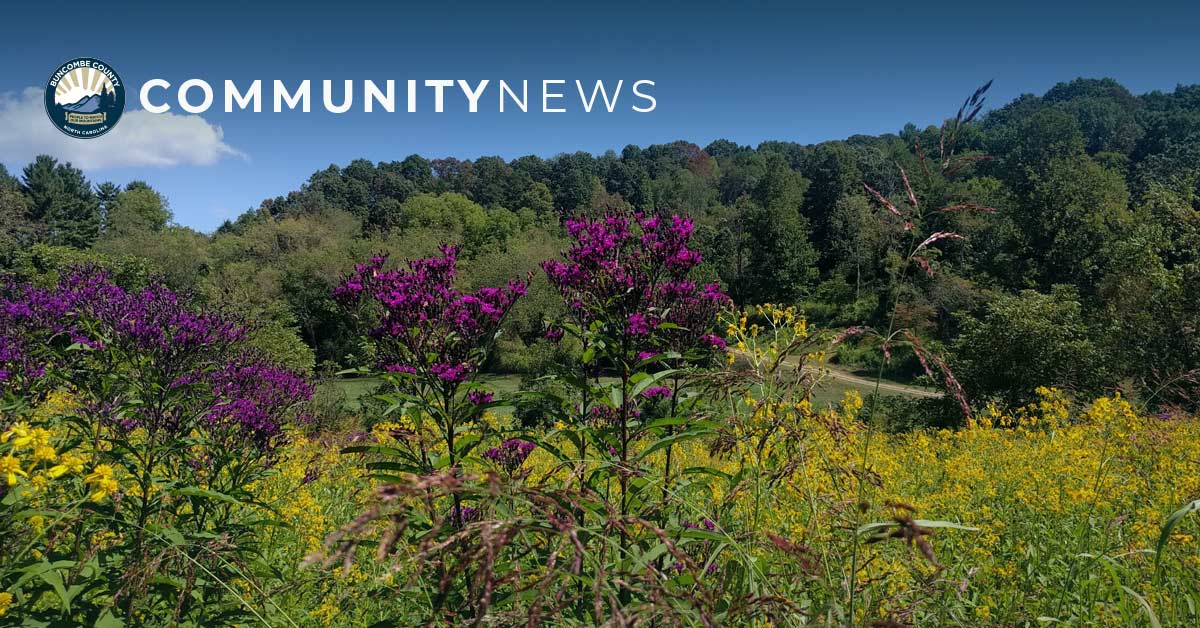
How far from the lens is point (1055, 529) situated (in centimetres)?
421

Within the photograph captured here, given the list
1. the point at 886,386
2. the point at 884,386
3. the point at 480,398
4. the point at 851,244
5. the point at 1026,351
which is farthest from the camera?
the point at 851,244

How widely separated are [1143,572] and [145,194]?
3444 inches

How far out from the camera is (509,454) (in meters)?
3.14

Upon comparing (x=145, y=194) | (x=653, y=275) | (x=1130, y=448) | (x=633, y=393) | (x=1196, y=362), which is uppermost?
(x=145, y=194)

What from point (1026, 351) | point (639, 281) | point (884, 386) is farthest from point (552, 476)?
point (884, 386)

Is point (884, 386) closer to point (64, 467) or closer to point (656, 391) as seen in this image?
point (656, 391)

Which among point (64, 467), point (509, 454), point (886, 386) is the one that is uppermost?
point (64, 467)

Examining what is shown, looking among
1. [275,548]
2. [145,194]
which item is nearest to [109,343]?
[275,548]

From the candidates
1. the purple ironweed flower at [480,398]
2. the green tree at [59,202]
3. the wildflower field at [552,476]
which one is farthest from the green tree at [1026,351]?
the green tree at [59,202]

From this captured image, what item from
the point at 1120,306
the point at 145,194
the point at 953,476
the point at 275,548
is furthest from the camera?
the point at 145,194

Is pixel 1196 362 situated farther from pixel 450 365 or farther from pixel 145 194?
pixel 145 194

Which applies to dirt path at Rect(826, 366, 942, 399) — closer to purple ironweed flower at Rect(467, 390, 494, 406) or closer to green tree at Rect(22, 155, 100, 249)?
purple ironweed flower at Rect(467, 390, 494, 406)

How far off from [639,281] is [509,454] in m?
1.18

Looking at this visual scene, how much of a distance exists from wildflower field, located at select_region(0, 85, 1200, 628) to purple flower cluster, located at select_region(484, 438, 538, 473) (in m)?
0.04
